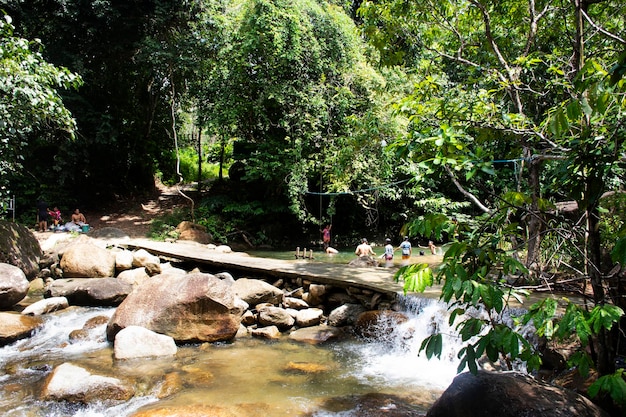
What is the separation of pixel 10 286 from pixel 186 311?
378cm

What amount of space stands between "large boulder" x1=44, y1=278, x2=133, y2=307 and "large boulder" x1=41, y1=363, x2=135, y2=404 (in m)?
3.99

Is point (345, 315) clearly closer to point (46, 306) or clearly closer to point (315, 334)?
point (315, 334)

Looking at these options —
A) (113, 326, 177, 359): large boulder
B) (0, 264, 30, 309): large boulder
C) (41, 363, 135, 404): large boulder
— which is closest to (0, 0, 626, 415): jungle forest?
(0, 264, 30, 309): large boulder

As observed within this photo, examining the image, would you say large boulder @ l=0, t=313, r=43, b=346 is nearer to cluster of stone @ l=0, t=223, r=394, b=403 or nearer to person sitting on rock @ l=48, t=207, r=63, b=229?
cluster of stone @ l=0, t=223, r=394, b=403

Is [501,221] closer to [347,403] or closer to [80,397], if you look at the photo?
[347,403]

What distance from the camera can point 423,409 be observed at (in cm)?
493

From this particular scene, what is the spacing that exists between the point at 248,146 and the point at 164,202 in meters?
5.41

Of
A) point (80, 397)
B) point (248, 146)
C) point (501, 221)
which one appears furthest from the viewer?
point (248, 146)

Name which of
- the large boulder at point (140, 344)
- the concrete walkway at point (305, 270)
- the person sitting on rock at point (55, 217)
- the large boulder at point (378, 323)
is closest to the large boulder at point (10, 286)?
the large boulder at point (140, 344)

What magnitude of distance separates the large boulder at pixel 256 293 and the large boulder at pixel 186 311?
3.85 ft

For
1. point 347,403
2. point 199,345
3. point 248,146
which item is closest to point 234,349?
point 199,345

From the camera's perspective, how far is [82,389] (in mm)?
4844

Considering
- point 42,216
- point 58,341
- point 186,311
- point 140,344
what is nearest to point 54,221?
point 42,216

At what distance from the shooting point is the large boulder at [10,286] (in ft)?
26.8
